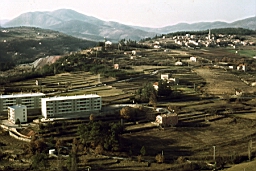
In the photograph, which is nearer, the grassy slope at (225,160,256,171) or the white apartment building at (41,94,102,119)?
the grassy slope at (225,160,256,171)

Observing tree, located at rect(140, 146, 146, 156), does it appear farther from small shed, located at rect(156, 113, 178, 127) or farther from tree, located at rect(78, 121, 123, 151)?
small shed, located at rect(156, 113, 178, 127)

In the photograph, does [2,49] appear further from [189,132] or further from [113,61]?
[189,132]

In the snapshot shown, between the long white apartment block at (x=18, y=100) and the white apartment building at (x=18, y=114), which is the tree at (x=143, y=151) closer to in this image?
the white apartment building at (x=18, y=114)

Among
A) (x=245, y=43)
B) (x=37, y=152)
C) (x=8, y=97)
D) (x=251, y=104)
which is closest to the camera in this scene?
(x=37, y=152)

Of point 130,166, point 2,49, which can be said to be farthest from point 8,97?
point 2,49

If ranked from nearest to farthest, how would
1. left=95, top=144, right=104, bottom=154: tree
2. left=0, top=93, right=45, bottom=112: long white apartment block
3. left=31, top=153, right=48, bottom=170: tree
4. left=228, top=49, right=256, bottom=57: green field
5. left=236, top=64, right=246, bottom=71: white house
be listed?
left=31, top=153, right=48, bottom=170: tree, left=95, top=144, right=104, bottom=154: tree, left=0, top=93, right=45, bottom=112: long white apartment block, left=236, top=64, right=246, bottom=71: white house, left=228, top=49, right=256, bottom=57: green field

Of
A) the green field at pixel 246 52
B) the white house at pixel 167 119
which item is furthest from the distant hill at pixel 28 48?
the white house at pixel 167 119

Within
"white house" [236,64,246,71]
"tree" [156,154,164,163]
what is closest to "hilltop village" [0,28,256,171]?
"tree" [156,154,164,163]
